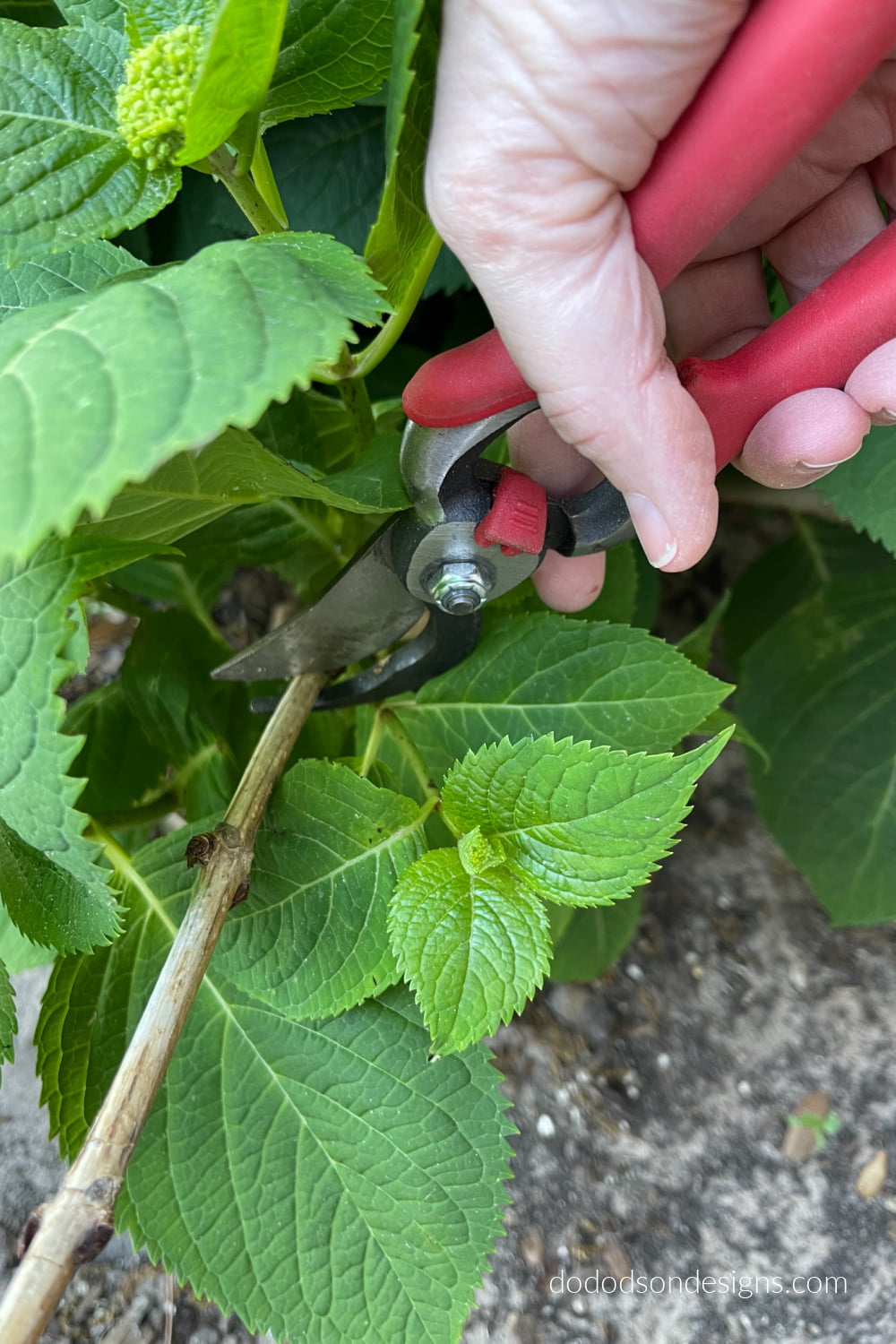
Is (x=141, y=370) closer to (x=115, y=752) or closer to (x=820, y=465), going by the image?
(x=820, y=465)

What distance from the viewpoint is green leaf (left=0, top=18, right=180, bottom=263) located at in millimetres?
558

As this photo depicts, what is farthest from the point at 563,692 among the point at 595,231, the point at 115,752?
the point at 115,752

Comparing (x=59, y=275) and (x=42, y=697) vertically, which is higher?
(x=59, y=275)

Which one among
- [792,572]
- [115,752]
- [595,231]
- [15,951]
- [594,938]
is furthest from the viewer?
[792,572]

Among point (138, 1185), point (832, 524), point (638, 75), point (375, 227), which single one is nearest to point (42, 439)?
point (375, 227)

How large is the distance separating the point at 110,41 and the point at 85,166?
3.3 inches

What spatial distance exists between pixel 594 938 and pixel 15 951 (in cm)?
63

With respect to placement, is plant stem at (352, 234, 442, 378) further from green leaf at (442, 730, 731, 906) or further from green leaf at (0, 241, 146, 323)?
green leaf at (442, 730, 731, 906)

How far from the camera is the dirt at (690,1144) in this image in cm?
107

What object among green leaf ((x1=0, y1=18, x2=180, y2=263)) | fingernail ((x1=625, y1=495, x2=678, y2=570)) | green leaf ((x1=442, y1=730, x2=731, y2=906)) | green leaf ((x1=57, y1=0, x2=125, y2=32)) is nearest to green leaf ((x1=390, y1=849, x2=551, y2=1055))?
green leaf ((x1=442, y1=730, x2=731, y2=906))

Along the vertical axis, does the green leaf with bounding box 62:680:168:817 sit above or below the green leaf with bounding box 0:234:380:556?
below

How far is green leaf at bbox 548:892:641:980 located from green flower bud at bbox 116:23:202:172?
0.90 metres

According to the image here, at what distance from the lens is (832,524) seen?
1385 mm

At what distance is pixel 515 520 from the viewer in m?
0.67
